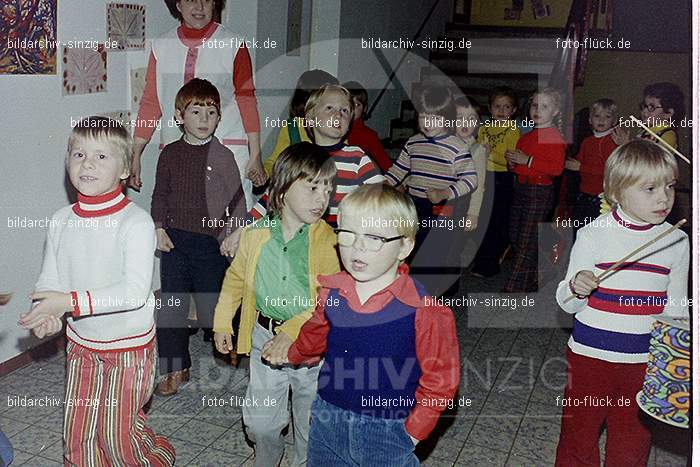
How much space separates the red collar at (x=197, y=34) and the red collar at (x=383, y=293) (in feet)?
6.14

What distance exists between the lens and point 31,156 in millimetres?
2912

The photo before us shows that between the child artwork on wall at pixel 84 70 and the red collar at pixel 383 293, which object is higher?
the child artwork on wall at pixel 84 70

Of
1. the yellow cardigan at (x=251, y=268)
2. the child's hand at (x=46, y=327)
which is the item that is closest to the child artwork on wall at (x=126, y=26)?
the yellow cardigan at (x=251, y=268)

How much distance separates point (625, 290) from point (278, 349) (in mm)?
874

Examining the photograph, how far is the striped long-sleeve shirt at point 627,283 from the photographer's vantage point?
203 centimetres

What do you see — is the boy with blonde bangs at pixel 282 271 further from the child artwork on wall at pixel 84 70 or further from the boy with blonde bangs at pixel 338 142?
the child artwork on wall at pixel 84 70

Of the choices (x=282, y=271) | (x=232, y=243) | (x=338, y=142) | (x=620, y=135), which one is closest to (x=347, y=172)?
(x=338, y=142)

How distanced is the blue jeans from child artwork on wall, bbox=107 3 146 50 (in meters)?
2.02

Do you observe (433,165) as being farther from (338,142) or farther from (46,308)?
(46,308)

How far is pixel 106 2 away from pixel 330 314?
197cm

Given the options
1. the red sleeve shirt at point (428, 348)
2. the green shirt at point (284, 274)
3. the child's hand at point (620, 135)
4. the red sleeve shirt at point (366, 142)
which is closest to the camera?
the red sleeve shirt at point (428, 348)

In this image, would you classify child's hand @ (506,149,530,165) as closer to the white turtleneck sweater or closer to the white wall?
the white wall

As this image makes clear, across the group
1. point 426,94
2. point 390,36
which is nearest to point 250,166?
point 426,94

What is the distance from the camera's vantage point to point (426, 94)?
11.5ft
